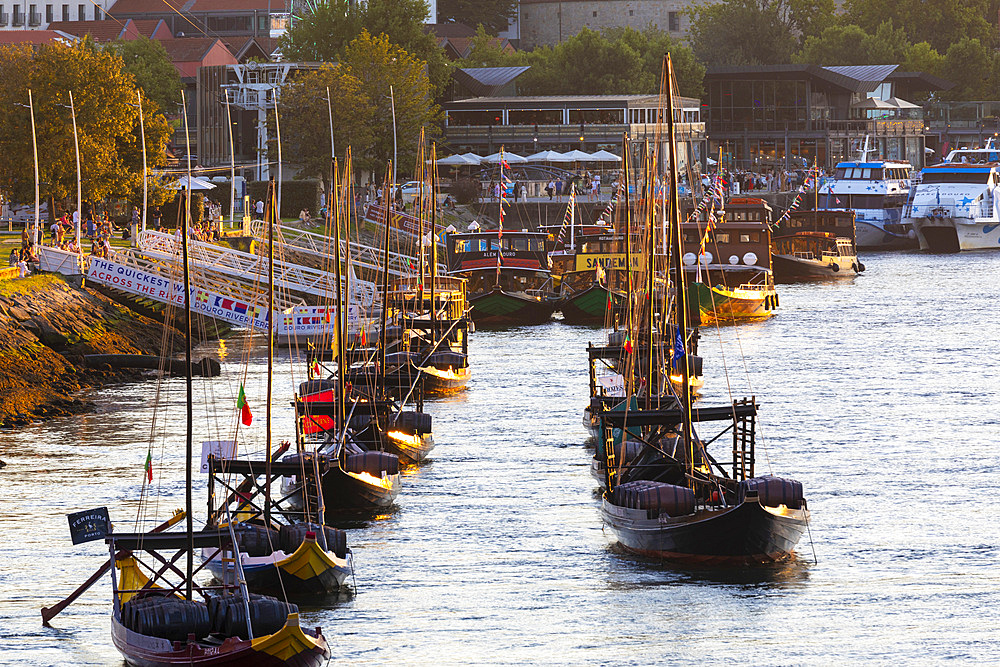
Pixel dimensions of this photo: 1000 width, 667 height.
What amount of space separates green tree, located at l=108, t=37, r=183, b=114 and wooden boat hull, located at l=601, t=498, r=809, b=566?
102m

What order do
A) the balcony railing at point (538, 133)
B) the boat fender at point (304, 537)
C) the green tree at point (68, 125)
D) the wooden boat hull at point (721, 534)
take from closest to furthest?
1. the boat fender at point (304, 537)
2. the wooden boat hull at point (721, 534)
3. the green tree at point (68, 125)
4. the balcony railing at point (538, 133)

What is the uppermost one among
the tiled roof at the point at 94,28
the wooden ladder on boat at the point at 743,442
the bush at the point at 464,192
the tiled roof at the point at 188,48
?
the tiled roof at the point at 94,28

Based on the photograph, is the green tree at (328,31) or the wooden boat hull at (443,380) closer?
the wooden boat hull at (443,380)

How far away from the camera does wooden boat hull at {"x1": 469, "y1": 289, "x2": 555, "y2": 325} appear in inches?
3216

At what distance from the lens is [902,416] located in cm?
5438

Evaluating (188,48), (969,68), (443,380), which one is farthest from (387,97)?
(969,68)

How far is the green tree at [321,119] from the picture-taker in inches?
4289

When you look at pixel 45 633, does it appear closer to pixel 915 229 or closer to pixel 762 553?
pixel 762 553

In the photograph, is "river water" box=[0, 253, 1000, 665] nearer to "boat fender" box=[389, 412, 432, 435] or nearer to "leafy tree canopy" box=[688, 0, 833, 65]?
"boat fender" box=[389, 412, 432, 435]

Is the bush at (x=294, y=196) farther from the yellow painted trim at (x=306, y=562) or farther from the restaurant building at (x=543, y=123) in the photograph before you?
the yellow painted trim at (x=306, y=562)

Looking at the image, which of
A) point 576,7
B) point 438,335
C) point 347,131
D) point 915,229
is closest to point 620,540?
point 438,335

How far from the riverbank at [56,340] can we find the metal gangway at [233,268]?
11.6ft

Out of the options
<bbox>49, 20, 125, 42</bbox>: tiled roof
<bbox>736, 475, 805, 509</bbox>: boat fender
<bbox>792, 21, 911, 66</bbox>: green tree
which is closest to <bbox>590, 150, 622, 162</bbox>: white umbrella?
<bbox>792, 21, 911, 66</bbox>: green tree

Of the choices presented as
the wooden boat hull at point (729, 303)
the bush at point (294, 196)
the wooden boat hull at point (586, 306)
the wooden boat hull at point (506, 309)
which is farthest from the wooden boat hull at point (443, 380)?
the bush at point (294, 196)
